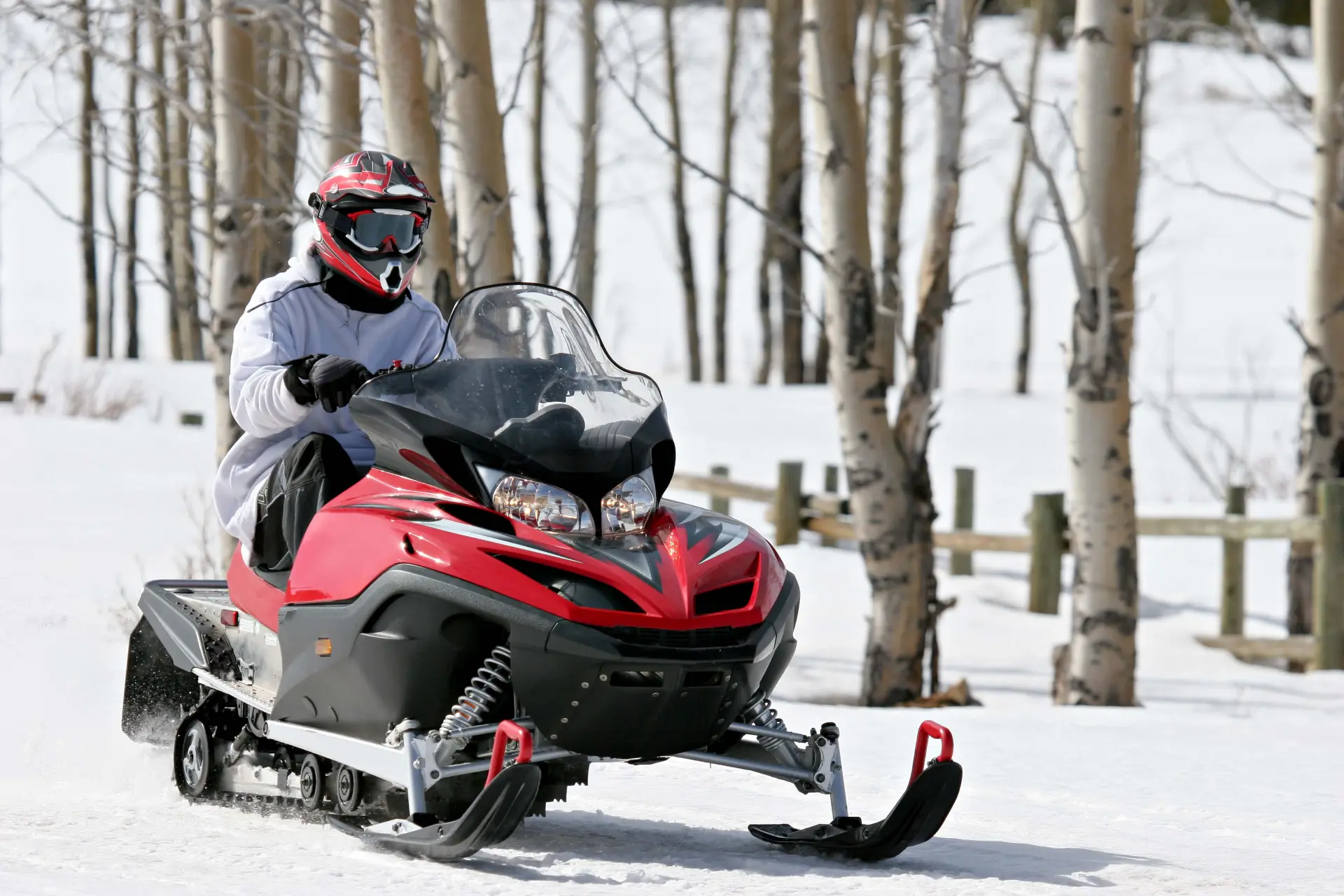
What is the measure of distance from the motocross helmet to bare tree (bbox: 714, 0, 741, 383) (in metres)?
21.2

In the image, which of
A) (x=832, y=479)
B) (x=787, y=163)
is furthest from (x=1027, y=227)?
(x=832, y=479)

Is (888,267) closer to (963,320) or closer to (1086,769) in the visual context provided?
(1086,769)

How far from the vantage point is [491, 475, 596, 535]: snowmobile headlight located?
375 cm

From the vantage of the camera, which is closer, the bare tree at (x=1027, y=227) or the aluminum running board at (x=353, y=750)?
the aluminum running board at (x=353, y=750)

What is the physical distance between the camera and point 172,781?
16.2 feet

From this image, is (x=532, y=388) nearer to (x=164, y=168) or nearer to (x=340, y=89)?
(x=340, y=89)

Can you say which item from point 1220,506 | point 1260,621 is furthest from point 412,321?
point 1220,506

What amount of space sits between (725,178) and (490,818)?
22829mm

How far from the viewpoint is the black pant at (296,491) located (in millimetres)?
4266

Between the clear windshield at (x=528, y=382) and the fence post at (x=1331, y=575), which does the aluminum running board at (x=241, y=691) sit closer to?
the clear windshield at (x=528, y=382)

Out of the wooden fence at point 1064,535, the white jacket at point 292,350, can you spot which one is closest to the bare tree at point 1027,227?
the wooden fence at point 1064,535

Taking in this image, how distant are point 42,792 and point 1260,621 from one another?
32.4ft

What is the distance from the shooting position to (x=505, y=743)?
3633 millimetres

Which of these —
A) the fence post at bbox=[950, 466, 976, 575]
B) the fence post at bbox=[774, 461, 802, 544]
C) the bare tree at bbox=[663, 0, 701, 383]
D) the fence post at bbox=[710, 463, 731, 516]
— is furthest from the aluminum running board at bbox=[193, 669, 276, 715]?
the bare tree at bbox=[663, 0, 701, 383]
